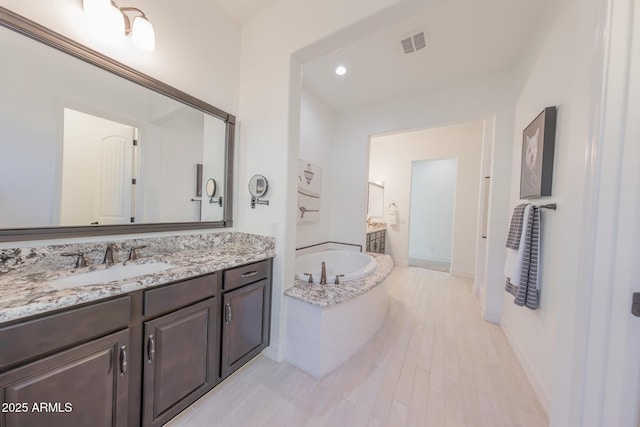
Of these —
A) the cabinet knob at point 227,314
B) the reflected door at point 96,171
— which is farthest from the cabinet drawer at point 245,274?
the reflected door at point 96,171

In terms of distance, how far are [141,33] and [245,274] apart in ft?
5.53

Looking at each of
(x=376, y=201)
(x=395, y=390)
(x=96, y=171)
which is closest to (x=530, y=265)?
(x=395, y=390)

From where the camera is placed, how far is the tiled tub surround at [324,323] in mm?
1643

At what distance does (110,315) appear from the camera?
96 centimetres

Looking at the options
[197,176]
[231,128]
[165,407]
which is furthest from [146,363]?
[231,128]

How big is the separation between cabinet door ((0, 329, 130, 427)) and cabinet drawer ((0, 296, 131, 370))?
0.04 m

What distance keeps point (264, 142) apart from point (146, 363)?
5.46ft

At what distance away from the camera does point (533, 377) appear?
158 centimetres

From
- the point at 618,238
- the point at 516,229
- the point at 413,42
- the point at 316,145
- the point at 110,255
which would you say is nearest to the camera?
the point at 618,238

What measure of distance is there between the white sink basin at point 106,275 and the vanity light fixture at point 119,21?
1.39 m

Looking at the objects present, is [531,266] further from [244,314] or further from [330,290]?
[244,314]

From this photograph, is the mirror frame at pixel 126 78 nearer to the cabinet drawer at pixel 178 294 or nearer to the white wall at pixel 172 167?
the white wall at pixel 172 167

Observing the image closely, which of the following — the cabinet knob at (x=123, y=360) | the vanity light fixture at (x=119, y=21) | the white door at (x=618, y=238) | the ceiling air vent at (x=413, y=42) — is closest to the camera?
the white door at (x=618, y=238)

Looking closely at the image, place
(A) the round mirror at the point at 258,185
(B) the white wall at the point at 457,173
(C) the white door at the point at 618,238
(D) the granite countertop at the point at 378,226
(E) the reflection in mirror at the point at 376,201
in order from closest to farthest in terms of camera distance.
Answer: (C) the white door at the point at 618,238 < (A) the round mirror at the point at 258,185 < (B) the white wall at the point at 457,173 < (D) the granite countertop at the point at 378,226 < (E) the reflection in mirror at the point at 376,201
